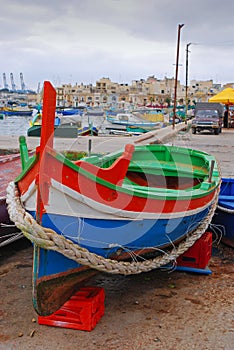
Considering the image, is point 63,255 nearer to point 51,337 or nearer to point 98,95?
point 51,337

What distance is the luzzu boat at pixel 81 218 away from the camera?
4.28m

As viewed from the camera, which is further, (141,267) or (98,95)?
(98,95)

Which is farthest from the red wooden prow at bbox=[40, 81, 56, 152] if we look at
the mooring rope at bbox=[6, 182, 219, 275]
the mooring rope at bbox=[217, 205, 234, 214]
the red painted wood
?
the mooring rope at bbox=[217, 205, 234, 214]

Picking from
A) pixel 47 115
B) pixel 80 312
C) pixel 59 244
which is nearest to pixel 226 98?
pixel 80 312

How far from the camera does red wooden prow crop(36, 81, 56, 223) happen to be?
13.7 feet

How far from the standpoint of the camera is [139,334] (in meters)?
4.66

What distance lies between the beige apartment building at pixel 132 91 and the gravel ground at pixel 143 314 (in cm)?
9331

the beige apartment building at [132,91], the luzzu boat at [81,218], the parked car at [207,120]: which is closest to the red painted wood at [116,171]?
the luzzu boat at [81,218]

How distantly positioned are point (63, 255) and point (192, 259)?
239cm

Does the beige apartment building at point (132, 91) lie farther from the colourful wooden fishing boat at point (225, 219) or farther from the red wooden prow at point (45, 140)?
the red wooden prow at point (45, 140)

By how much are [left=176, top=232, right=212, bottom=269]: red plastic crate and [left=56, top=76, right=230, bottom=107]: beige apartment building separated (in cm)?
9300

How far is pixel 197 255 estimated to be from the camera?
244 inches

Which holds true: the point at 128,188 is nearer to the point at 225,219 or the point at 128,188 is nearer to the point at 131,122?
the point at 225,219

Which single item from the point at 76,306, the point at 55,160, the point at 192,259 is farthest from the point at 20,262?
the point at 55,160
